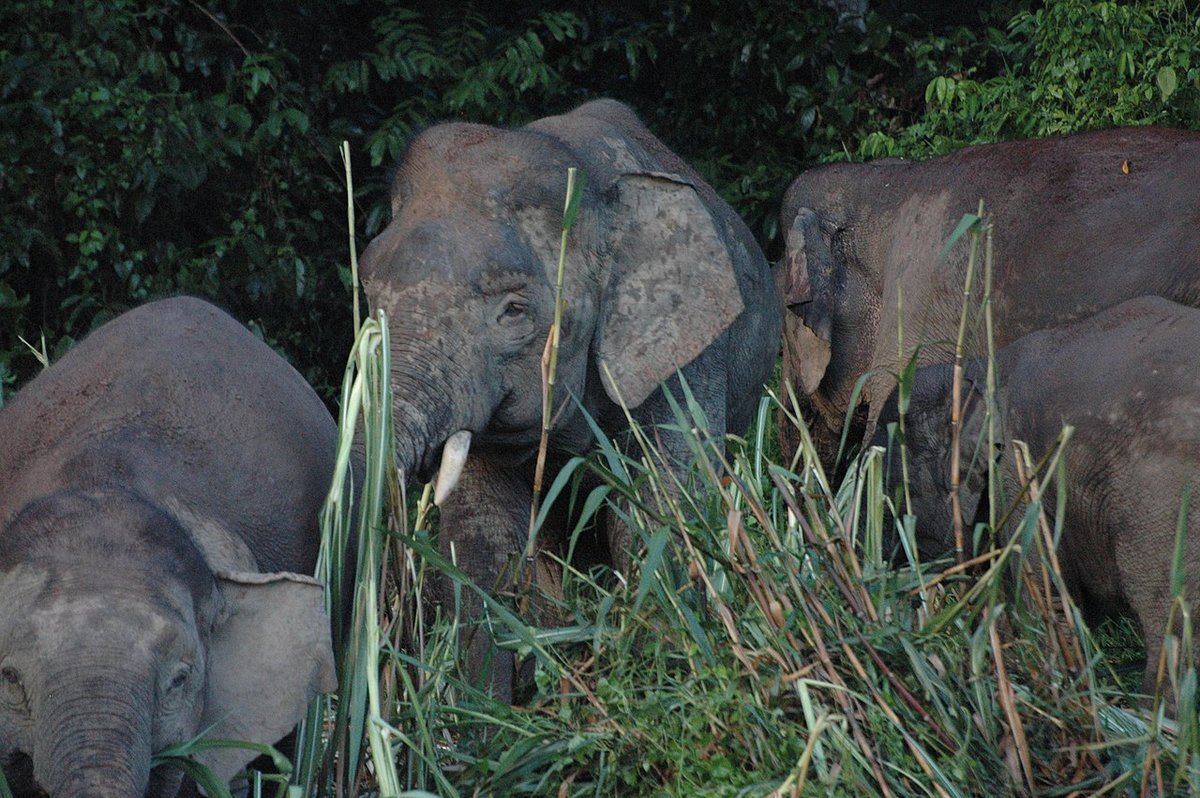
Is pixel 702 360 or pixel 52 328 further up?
pixel 702 360

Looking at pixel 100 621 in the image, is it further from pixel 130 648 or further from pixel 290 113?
pixel 290 113

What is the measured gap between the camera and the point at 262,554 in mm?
3428

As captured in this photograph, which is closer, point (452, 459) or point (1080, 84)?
point (452, 459)

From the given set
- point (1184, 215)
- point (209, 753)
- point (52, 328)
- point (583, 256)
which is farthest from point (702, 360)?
point (52, 328)

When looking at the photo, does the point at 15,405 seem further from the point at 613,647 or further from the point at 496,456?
the point at 496,456

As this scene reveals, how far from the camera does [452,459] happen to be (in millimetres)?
4328

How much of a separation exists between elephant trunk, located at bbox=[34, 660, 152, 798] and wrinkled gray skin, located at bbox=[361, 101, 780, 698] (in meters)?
1.45

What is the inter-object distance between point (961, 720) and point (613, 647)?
58 centimetres

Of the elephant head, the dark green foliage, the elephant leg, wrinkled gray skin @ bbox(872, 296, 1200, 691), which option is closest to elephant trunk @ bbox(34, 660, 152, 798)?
the elephant head

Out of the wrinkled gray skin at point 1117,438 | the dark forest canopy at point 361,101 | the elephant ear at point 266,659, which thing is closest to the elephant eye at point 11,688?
the elephant ear at point 266,659

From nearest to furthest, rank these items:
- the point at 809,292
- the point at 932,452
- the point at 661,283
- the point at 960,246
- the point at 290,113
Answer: the point at 661,283
the point at 932,452
the point at 960,246
the point at 809,292
the point at 290,113

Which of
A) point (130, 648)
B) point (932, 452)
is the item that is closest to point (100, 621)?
point (130, 648)

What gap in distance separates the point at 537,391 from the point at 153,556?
5.79 ft

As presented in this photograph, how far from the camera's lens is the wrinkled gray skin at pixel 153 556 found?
2.73 m
